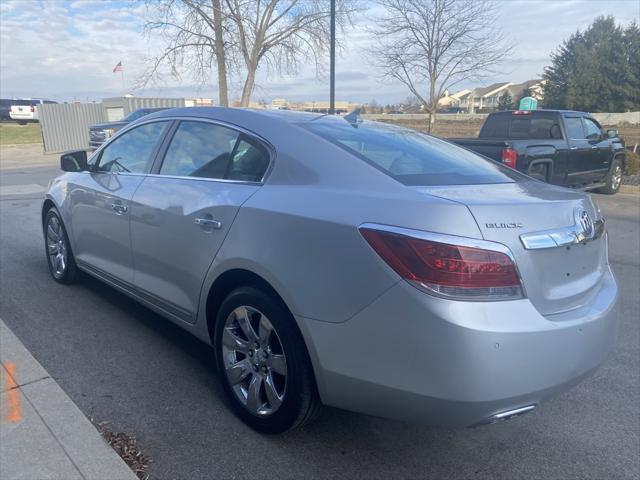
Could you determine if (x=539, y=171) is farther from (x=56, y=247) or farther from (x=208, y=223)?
(x=208, y=223)

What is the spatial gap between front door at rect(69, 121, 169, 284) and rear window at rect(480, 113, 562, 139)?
8.20 meters

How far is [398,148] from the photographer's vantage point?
3.16 metres

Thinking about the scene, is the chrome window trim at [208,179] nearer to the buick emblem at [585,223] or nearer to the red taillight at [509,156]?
the buick emblem at [585,223]

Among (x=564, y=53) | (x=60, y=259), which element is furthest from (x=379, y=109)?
(x=60, y=259)

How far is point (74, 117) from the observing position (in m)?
26.0

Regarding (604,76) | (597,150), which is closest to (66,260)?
(597,150)

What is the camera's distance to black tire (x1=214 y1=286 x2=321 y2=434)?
2.58 meters

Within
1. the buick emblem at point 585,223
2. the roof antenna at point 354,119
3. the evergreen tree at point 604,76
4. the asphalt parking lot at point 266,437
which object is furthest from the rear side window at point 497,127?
the evergreen tree at point 604,76

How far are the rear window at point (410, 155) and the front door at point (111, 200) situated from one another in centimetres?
143

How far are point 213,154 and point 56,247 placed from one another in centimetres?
263

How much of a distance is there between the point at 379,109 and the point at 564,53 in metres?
23.4

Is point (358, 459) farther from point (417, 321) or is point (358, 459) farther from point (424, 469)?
point (417, 321)

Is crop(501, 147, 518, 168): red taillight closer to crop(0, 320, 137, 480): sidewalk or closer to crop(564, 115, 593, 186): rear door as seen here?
crop(564, 115, 593, 186): rear door

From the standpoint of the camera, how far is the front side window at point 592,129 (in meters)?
10.9
